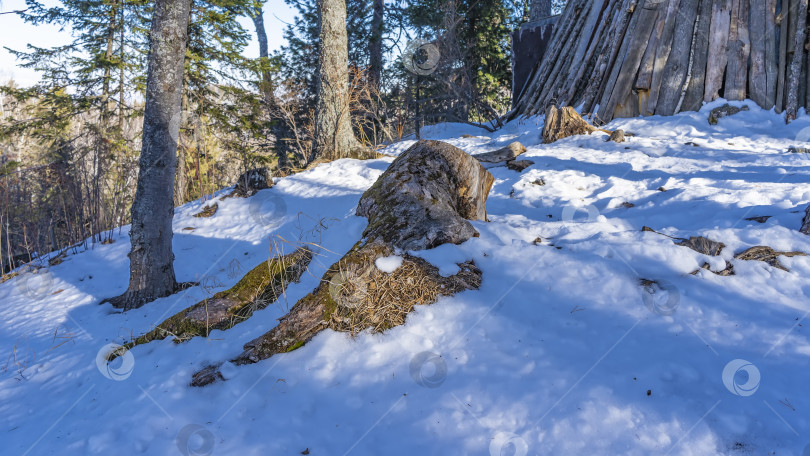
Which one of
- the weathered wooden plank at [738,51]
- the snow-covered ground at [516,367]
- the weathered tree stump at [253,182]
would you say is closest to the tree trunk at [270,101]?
the weathered tree stump at [253,182]

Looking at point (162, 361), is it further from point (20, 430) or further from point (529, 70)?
point (529, 70)

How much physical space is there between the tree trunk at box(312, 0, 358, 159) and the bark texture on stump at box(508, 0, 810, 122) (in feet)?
13.6

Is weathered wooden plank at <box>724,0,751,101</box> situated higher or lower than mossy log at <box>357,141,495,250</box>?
higher

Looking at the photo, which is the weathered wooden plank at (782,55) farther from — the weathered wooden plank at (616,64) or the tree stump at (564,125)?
the tree stump at (564,125)

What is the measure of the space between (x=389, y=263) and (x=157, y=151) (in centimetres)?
256

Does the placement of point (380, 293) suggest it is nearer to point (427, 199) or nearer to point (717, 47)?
point (427, 199)

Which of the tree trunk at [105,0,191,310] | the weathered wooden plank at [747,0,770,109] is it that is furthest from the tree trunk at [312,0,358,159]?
the weathered wooden plank at [747,0,770,109]

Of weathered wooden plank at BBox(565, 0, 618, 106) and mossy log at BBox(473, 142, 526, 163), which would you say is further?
weathered wooden plank at BBox(565, 0, 618, 106)

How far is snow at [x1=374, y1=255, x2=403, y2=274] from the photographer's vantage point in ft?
8.14

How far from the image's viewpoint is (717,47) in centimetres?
597

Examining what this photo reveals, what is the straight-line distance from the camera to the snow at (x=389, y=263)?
2482mm

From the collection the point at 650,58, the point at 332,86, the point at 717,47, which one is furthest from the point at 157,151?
the point at 717,47

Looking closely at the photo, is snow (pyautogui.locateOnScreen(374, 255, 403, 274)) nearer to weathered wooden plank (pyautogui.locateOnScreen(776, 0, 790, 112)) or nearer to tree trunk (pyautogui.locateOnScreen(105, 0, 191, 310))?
tree trunk (pyautogui.locateOnScreen(105, 0, 191, 310))

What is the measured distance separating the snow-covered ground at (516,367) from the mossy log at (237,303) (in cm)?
11
